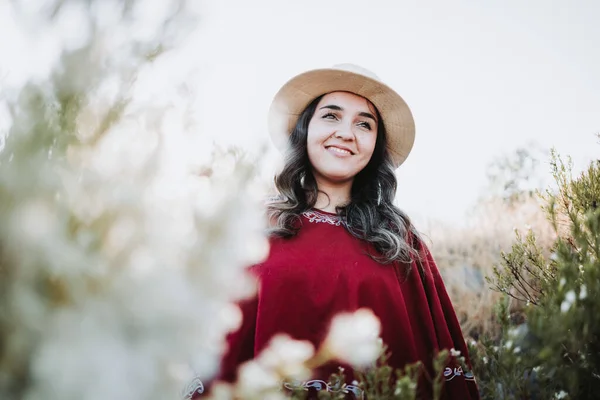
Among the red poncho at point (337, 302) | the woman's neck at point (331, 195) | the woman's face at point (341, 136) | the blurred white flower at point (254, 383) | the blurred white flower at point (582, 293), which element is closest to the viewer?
the blurred white flower at point (254, 383)

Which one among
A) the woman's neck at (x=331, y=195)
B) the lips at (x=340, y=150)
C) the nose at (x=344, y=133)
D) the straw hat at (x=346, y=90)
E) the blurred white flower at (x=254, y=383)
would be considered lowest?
the blurred white flower at (x=254, y=383)

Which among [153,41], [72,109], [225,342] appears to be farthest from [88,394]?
[225,342]

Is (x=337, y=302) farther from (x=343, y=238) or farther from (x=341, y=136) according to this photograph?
(x=341, y=136)

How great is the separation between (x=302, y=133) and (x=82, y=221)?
248cm

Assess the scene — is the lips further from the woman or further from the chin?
the chin

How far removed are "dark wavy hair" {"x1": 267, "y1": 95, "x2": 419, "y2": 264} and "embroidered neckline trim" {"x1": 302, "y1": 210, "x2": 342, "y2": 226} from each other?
35mm

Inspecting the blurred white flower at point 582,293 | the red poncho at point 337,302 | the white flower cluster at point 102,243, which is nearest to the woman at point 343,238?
the red poncho at point 337,302

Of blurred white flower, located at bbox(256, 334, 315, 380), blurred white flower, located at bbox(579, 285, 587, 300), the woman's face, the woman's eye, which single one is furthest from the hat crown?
blurred white flower, located at bbox(256, 334, 315, 380)

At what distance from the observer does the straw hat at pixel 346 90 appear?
8.73 ft

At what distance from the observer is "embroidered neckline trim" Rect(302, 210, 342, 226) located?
8.33 ft

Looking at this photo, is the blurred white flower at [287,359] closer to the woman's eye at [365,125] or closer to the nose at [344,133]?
the nose at [344,133]

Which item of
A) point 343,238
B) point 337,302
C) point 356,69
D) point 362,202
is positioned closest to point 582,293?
point 337,302

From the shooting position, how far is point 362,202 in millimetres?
2746

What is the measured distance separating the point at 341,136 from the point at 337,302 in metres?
0.94
